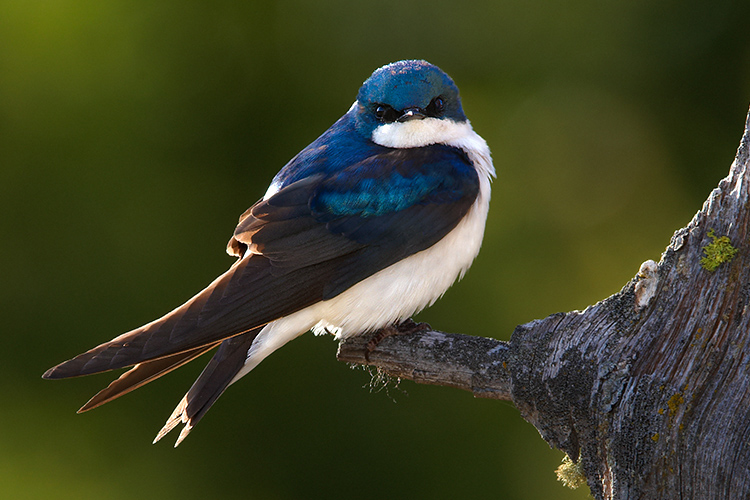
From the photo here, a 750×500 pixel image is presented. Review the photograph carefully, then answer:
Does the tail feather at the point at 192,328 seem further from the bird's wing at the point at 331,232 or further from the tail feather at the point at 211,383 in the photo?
the tail feather at the point at 211,383

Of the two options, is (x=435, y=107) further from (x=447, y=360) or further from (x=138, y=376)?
(x=138, y=376)

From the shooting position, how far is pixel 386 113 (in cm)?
228

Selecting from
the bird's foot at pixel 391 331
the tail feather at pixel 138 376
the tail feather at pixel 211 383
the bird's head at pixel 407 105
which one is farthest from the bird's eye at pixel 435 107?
the tail feather at pixel 138 376

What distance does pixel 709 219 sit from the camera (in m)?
1.47

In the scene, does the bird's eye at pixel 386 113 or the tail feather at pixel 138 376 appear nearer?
the tail feather at pixel 138 376

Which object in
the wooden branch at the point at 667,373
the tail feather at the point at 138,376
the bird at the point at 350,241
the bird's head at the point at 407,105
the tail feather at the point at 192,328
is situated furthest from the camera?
the bird's head at the point at 407,105

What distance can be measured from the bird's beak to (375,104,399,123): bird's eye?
0.07 ft

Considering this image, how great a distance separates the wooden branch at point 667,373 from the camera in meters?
1.39

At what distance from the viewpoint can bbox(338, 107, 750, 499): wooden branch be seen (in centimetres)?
139

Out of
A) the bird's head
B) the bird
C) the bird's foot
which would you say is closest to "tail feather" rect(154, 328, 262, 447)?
the bird

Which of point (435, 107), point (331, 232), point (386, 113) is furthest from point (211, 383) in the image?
point (435, 107)

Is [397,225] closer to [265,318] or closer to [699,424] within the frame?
[265,318]

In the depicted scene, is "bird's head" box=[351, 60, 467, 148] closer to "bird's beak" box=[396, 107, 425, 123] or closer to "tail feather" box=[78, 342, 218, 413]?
"bird's beak" box=[396, 107, 425, 123]

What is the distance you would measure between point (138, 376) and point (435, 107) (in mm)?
1162
